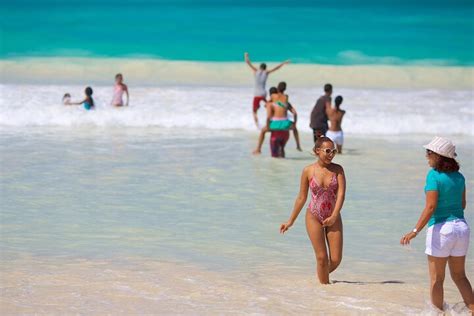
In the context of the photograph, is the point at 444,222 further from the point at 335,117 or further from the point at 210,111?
the point at 210,111

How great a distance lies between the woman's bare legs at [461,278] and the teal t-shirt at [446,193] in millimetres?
279

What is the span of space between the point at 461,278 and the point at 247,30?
41.7m

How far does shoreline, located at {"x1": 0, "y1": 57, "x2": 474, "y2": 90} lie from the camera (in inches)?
1334

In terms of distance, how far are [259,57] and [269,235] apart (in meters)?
35.9

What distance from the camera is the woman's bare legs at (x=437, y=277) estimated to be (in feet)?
18.4

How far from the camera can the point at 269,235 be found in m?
8.12

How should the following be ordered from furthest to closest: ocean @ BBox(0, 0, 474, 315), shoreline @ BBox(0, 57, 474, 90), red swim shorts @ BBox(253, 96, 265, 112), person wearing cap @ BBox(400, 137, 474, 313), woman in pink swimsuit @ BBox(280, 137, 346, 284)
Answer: shoreline @ BBox(0, 57, 474, 90) < red swim shorts @ BBox(253, 96, 265, 112) < woman in pink swimsuit @ BBox(280, 137, 346, 284) < ocean @ BBox(0, 0, 474, 315) < person wearing cap @ BBox(400, 137, 474, 313)

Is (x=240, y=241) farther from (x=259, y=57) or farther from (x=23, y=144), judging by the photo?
(x=259, y=57)

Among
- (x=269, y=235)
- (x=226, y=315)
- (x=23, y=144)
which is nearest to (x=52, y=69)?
(x=23, y=144)

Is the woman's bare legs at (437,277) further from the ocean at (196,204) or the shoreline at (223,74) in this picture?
the shoreline at (223,74)

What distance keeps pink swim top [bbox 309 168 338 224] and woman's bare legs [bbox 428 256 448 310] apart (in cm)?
87

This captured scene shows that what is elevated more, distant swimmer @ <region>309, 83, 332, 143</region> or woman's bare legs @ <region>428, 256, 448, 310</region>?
distant swimmer @ <region>309, 83, 332, 143</region>

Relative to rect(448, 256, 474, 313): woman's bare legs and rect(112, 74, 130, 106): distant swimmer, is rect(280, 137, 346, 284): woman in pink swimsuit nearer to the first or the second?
rect(448, 256, 474, 313): woman's bare legs

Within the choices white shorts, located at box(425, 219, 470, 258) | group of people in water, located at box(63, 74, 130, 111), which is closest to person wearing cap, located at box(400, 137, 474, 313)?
white shorts, located at box(425, 219, 470, 258)
